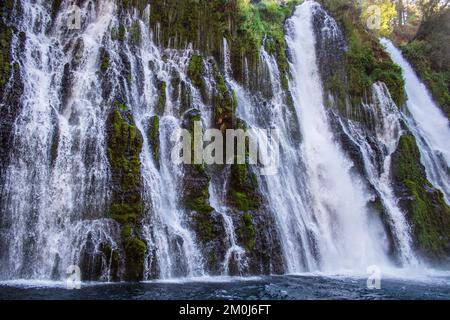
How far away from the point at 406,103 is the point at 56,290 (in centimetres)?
2490

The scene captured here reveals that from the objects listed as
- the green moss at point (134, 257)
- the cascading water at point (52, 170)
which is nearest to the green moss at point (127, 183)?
the green moss at point (134, 257)

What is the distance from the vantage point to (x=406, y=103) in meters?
28.3

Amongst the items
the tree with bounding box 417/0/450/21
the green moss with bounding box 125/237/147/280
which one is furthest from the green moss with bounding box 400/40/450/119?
Answer: the green moss with bounding box 125/237/147/280

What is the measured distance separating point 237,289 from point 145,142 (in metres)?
6.74

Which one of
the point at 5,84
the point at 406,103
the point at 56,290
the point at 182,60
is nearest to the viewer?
the point at 56,290

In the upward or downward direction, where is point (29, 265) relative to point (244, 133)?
downward

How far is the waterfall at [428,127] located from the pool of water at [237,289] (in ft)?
38.3

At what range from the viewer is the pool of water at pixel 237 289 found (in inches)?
412

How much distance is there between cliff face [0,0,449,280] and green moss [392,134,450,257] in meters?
0.08

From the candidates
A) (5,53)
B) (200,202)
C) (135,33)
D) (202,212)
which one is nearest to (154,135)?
(200,202)

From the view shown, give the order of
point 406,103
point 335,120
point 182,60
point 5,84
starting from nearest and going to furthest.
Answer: point 5,84 → point 182,60 → point 335,120 → point 406,103

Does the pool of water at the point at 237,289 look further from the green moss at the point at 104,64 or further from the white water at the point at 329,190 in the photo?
the green moss at the point at 104,64
